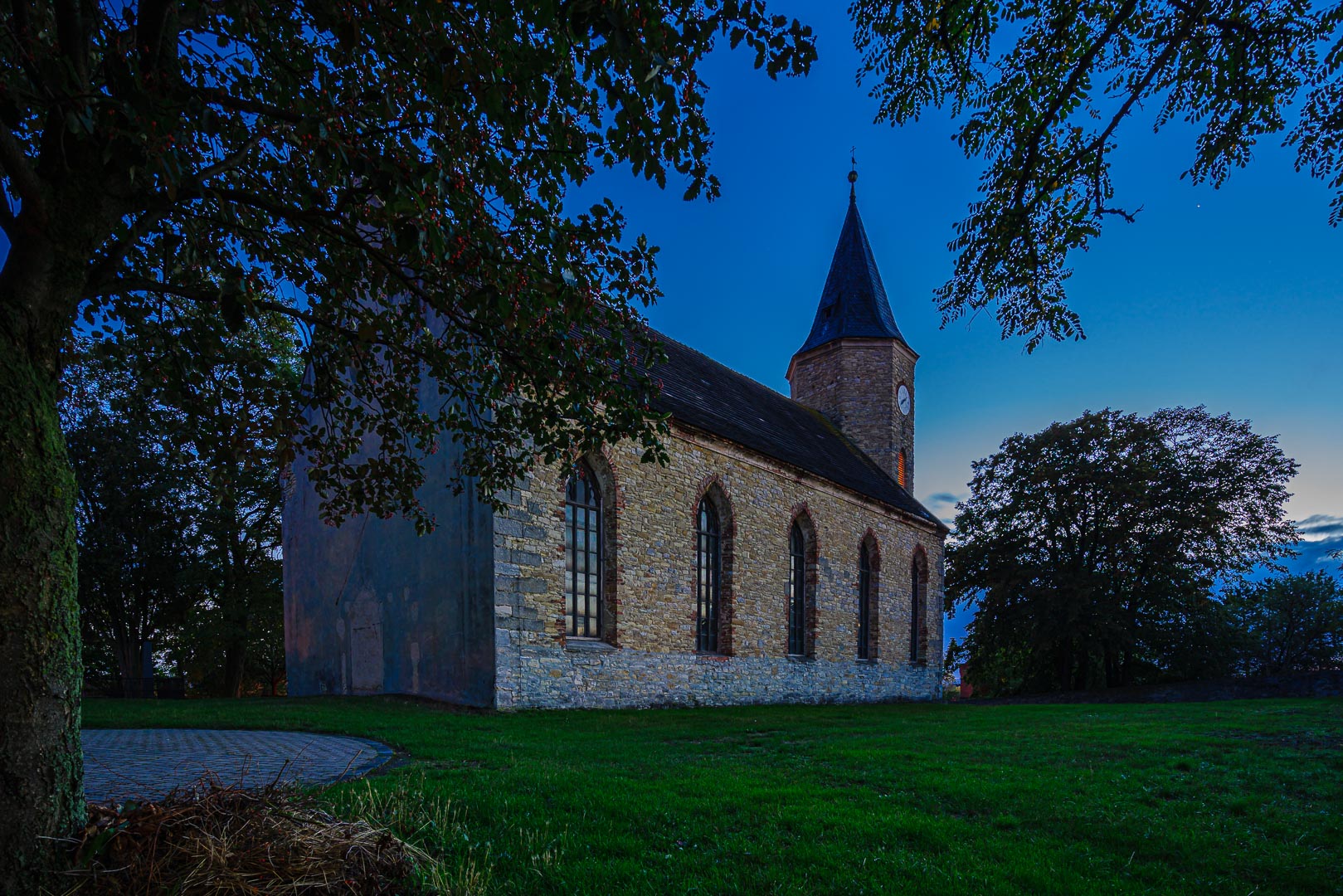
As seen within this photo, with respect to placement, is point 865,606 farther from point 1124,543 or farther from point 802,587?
point 1124,543

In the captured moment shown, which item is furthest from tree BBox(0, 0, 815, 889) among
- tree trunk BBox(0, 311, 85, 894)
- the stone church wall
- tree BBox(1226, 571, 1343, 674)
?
tree BBox(1226, 571, 1343, 674)

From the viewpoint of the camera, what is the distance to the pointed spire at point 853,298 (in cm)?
2844

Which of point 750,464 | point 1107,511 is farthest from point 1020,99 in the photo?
point 1107,511

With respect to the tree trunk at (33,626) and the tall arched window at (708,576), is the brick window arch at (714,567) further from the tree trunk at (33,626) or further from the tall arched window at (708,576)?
the tree trunk at (33,626)

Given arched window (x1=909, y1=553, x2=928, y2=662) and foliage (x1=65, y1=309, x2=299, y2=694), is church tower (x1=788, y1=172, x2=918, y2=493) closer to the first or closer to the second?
arched window (x1=909, y1=553, x2=928, y2=662)

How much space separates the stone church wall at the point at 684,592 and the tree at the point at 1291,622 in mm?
14180

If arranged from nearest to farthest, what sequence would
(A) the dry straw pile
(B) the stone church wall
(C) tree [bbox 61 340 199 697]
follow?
(A) the dry straw pile < (B) the stone church wall < (C) tree [bbox 61 340 199 697]

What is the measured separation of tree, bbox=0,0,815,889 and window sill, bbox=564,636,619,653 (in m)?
8.51

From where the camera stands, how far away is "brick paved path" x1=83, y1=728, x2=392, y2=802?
5305 millimetres

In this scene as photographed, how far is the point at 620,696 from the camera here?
1398 cm

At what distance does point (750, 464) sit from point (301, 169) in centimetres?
1406

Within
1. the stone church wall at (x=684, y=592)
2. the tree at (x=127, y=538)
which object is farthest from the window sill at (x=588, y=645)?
the tree at (x=127, y=538)

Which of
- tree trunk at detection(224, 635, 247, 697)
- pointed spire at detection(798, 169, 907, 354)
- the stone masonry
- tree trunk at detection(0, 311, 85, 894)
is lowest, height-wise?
tree trunk at detection(224, 635, 247, 697)

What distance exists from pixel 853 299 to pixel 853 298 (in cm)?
3
